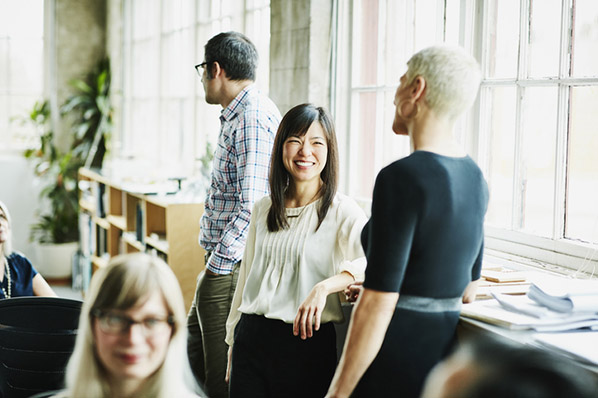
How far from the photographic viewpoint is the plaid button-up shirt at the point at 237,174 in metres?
2.74

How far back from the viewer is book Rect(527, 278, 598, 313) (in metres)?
1.68

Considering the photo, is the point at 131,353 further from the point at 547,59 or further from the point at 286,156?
the point at 547,59

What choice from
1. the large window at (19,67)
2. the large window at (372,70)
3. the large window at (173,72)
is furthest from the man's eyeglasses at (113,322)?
the large window at (19,67)

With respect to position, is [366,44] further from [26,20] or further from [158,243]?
[26,20]

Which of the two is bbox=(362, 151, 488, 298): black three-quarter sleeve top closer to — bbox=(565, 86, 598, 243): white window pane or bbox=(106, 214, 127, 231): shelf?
bbox=(565, 86, 598, 243): white window pane

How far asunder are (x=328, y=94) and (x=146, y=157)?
133 inches

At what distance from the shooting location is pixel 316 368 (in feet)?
6.88

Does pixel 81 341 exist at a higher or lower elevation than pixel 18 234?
higher

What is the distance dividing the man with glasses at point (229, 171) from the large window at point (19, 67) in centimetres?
562

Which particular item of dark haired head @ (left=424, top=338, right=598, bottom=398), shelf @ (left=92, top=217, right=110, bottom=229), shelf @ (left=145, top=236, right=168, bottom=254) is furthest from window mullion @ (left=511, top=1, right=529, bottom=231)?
shelf @ (left=92, top=217, right=110, bottom=229)

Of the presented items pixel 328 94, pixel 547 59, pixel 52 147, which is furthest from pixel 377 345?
pixel 52 147

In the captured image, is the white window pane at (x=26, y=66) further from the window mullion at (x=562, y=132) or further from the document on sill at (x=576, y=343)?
the document on sill at (x=576, y=343)

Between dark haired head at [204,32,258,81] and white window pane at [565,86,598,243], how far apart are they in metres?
1.25

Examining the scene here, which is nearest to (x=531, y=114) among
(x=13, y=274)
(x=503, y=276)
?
(x=503, y=276)
